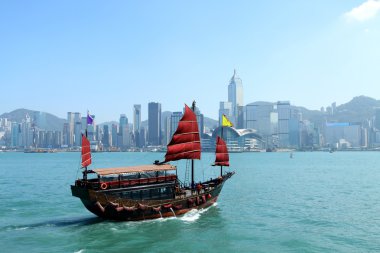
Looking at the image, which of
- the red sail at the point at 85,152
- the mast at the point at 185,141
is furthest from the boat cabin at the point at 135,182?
the mast at the point at 185,141

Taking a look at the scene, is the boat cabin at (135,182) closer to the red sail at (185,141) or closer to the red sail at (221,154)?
the red sail at (185,141)

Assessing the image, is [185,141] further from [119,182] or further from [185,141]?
[119,182]

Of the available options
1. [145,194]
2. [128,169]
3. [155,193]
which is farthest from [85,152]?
[155,193]

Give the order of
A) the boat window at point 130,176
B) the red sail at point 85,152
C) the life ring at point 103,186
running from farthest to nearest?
the red sail at point 85,152 < the boat window at point 130,176 < the life ring at point 103,186

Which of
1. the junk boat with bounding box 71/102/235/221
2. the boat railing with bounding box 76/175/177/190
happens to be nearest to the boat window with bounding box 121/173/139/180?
the junk boat with bounding box 71/102/235/221

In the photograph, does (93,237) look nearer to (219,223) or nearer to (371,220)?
(219,223)

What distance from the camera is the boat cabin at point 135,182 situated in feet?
101

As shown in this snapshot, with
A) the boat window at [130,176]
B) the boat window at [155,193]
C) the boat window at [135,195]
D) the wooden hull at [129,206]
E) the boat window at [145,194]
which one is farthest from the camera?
the boat window at [155,193]

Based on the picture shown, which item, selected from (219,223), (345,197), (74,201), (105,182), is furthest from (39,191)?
(345,197)

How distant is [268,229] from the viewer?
30.1 m

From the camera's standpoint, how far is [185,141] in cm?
3784

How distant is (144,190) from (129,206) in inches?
75.8

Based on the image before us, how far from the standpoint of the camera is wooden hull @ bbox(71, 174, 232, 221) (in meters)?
30.2

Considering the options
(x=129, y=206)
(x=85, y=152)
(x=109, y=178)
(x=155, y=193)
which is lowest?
(x=129, y=206)
